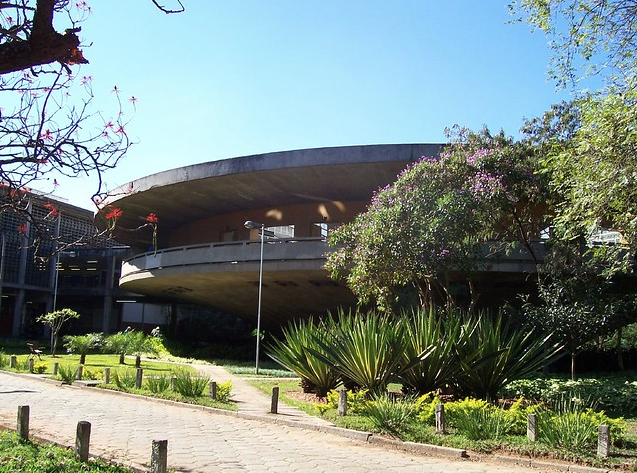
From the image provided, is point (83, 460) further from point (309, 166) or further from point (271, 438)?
point (309, 166)

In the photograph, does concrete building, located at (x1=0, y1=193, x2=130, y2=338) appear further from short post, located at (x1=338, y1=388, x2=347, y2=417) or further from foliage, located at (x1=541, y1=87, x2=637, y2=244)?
foliage, located at (x1=541, y1=87, x2=637, y2=244)

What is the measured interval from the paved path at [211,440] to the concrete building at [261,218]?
10.5 metres

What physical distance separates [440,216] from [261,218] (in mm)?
18053

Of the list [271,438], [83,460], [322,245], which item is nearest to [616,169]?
[271,438]

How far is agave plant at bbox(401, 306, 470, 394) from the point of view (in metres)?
12.0

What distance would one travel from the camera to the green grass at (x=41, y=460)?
6539 millimetres

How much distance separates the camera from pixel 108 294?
5156cm

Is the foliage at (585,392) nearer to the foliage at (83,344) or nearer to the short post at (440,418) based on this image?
the short post at (440,418)

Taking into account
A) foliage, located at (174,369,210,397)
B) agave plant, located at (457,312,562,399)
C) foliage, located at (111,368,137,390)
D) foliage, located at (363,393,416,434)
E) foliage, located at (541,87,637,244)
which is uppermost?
foliage, located at (541,87,637,244)

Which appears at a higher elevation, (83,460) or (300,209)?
(300,209)

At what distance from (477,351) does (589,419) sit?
3.12m

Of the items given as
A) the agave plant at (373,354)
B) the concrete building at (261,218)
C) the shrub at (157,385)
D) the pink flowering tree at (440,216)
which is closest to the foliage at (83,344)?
the concrete building at (261,218)

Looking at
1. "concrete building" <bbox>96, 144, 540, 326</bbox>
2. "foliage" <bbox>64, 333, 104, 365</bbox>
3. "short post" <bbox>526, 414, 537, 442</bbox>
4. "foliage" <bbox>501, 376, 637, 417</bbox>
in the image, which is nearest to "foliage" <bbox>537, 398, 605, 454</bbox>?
"short post" <bbox>526, 414, 537, 442</bbox>

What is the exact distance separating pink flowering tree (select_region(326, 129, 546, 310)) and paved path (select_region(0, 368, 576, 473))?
5333mm
